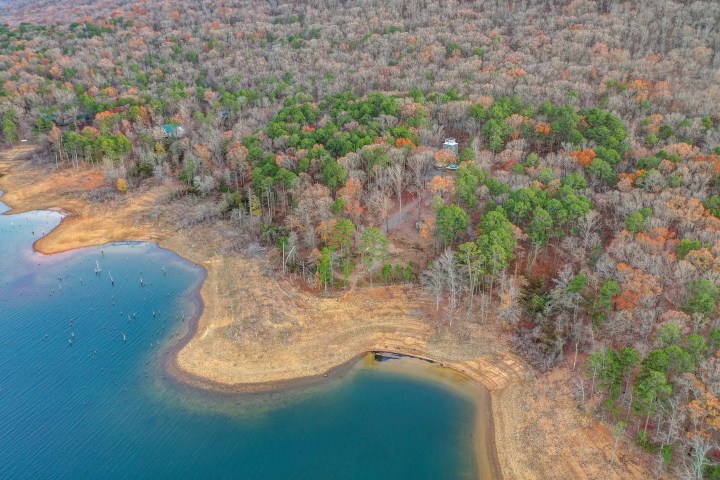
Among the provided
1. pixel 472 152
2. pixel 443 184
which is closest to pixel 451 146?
pixel 472 152

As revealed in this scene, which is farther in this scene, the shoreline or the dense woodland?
the dense woodland

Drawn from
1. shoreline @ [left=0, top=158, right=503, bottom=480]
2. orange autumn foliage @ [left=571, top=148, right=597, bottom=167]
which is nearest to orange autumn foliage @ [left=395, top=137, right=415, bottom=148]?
orange autumn foliage @ [left=571, top=148, right=597, bottom=167]

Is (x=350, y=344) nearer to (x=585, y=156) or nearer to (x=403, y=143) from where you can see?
(x=403, y=143)

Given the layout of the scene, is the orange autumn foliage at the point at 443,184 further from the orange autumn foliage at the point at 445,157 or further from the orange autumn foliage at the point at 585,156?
the orange autumn foliage at the point at 585,156

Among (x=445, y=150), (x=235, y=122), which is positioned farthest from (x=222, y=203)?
(x=445, y=150)

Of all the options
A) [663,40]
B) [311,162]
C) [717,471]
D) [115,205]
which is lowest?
[717,471]

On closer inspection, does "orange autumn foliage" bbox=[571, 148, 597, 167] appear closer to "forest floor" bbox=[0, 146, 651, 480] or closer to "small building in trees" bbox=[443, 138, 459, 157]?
"small building in trees" bbox=[443, 138, 459, 157]

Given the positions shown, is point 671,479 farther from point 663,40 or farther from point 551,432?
point 663,40
